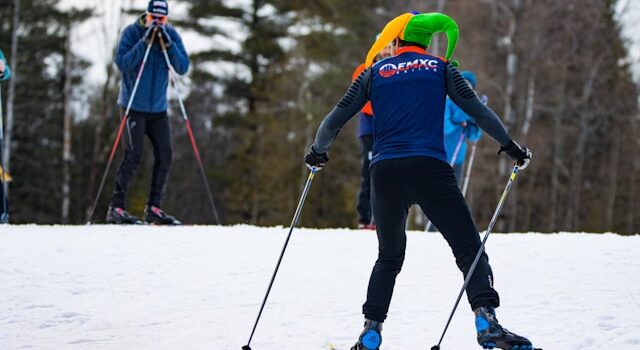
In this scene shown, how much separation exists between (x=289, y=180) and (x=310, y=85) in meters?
4.06

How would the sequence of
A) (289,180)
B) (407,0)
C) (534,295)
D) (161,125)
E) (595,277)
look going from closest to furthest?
1. (534,295)
2. (595,277)
3. (161,125)
4. (407,0)
5. (289,180)

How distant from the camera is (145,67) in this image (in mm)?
8164

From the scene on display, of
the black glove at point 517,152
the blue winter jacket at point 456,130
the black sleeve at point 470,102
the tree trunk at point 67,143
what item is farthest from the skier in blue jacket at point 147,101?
the tree trunk at point 67,143

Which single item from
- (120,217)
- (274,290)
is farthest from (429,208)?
(120,217)

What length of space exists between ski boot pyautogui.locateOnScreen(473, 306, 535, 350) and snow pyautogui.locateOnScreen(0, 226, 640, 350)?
69 centimetres

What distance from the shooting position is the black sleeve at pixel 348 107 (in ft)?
14.0

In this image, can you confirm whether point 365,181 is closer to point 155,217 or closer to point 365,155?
point 365,155

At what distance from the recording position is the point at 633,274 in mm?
6117

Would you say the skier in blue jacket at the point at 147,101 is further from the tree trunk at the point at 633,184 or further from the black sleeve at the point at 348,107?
the tree trunk at the point at 633,184

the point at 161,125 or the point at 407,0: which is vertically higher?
the point at 407,0

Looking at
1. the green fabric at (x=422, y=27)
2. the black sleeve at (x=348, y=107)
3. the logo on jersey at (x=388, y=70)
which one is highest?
the green fabric at (x=422, y=27)

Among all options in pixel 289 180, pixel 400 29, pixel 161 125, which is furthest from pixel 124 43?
pixel 289 180

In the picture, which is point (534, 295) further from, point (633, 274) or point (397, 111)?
point (397, 111)

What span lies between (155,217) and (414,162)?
15.9 feet
